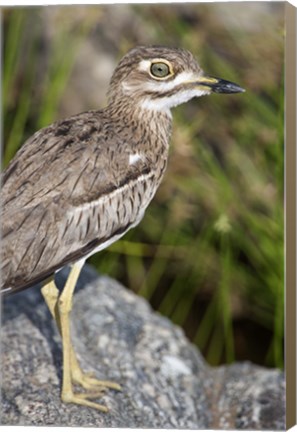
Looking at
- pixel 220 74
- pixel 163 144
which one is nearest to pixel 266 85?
pixel 220 74

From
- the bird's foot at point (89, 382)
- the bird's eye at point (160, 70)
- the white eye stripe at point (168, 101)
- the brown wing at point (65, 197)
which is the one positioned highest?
the bird's eye at point (160, 70)

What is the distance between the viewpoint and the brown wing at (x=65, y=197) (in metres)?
2.52

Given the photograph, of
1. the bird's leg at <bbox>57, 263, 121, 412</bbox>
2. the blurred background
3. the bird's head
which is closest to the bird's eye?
the bird's head

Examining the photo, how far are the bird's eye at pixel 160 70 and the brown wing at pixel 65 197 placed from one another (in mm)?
186

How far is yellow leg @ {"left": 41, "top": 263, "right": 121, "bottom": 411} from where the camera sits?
8.67 ft

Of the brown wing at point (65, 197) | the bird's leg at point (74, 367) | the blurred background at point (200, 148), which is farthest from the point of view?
the blurred background at point (200, 148)

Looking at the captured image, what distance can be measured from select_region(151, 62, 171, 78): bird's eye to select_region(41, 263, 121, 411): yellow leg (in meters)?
0.54

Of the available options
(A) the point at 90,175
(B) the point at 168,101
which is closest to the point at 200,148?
(B) the point at 168,101

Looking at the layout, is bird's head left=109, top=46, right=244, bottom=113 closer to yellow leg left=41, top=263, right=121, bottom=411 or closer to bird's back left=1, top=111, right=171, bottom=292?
bird's back left=1, top=111, right=171, bottom=292

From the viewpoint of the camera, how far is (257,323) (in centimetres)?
357

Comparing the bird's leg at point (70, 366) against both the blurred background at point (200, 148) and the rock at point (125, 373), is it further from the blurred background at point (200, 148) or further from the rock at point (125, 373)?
the blurred background at point (200, 148)

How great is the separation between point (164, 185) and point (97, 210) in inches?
40.9

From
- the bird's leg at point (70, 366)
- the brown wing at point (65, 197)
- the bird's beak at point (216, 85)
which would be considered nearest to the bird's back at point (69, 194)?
the brown wing at point (65, 197)

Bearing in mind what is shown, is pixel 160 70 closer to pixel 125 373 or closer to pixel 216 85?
pixel 216 85
